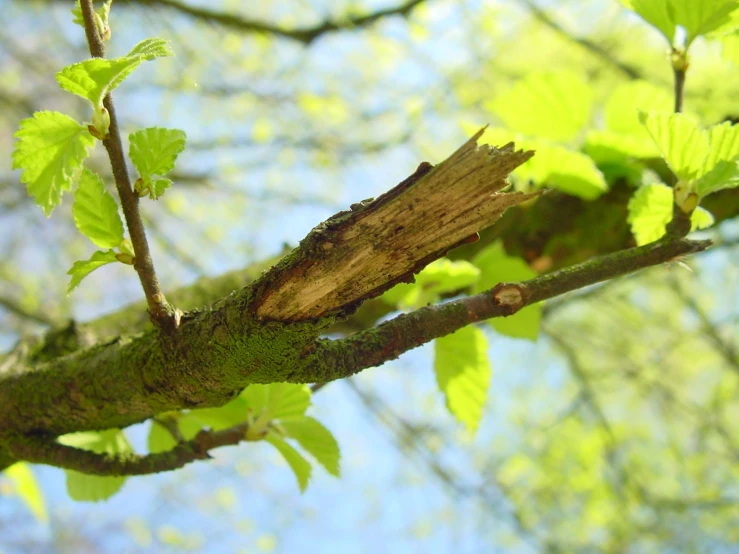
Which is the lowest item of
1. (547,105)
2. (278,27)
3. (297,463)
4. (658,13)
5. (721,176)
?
(297,463)

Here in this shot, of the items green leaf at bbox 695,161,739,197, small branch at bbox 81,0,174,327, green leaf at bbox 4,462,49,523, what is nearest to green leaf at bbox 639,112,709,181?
green leaf at bbox 695,161,739,197

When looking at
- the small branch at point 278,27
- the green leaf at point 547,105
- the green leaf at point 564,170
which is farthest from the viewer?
the small branch at point 278,27

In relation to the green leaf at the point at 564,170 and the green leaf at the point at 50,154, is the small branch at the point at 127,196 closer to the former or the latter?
the green leaf at the point at 50,154

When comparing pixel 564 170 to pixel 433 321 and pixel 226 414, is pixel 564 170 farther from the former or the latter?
pixel 226 414

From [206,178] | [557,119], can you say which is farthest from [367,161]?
[557,119]

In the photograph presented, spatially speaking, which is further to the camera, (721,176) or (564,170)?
(564,170)

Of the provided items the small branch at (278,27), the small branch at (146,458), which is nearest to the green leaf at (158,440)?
the small branch at (146,458)

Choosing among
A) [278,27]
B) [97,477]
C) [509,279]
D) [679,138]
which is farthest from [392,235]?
[278,27]
